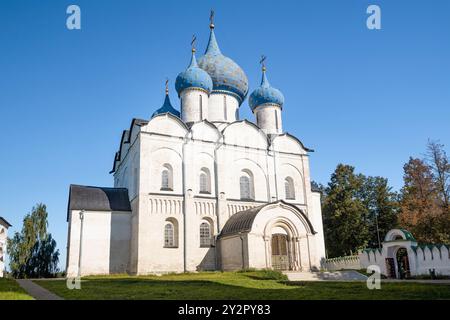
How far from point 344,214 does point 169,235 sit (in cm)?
1825

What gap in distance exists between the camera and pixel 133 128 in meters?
26.2

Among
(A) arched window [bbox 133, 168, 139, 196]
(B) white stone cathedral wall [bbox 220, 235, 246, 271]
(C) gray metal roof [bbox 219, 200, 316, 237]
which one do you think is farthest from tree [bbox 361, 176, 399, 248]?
(A) arched window [bbox 133, 168, 139, 196]

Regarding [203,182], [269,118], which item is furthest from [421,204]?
[203,182]

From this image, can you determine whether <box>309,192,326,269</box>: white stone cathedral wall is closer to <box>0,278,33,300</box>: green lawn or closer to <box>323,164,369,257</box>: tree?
<box>323,164,369,257</box>: tree

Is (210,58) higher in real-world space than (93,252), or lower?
higher

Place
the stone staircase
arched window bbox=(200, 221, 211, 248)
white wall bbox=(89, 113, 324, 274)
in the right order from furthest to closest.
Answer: arched window bbox=(200, 221, 211, 248) → white wall bbox=(89, 113, 324, 274) → the stone staircase

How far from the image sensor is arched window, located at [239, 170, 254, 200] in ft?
87.3

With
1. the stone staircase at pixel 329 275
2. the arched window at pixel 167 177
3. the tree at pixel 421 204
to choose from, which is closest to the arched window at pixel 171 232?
the arched window at pixel 167 177

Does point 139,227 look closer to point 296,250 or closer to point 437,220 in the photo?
point 296,250

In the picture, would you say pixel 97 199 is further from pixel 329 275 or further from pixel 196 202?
pixel 329 275

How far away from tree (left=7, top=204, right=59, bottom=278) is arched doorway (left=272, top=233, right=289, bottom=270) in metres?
17.6

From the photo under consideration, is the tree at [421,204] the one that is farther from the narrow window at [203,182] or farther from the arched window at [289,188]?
the narrow window at [203,182]
